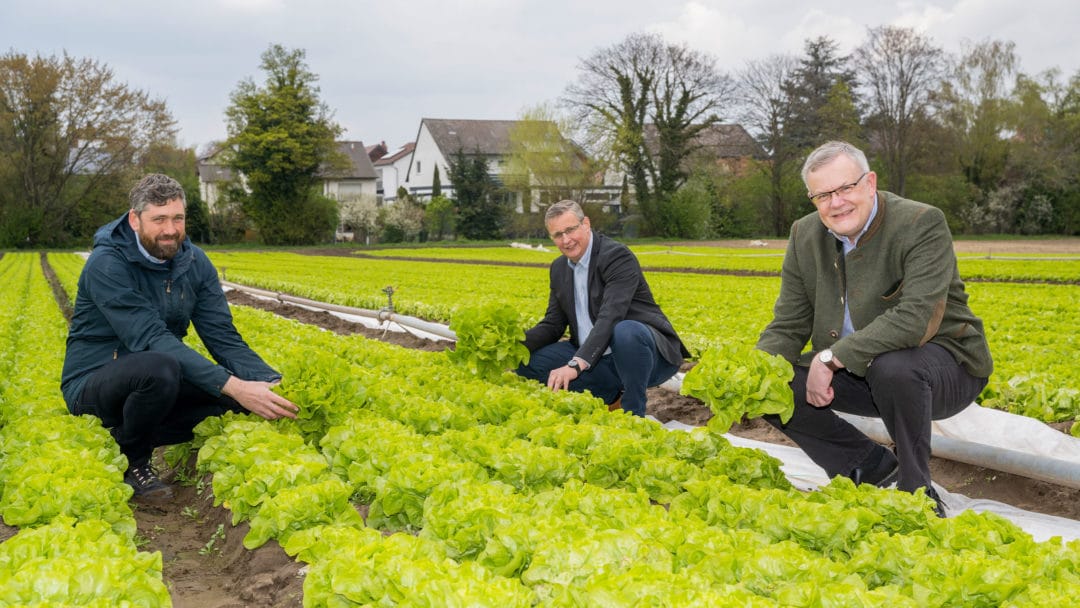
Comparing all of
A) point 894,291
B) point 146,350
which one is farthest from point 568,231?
point 146,350

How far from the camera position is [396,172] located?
3305 inches

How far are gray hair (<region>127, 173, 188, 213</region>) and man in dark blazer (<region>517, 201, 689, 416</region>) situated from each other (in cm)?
237

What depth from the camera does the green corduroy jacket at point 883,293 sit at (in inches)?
167

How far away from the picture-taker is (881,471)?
191 inches

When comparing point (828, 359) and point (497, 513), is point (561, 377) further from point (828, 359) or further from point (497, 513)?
point (497, 513)

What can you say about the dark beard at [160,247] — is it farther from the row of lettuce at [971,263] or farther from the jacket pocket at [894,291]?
the row of lettuce at [971,263]

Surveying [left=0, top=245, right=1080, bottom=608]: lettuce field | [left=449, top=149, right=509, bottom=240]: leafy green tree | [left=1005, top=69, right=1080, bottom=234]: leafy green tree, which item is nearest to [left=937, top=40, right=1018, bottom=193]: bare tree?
[left=1005, top=69, right=1080, bottom=234]: leafy green tree

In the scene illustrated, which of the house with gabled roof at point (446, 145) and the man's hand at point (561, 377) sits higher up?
the house with gabled roof at point (446, 145)

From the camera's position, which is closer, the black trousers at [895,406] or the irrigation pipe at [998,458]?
the black trousers at [895,406]

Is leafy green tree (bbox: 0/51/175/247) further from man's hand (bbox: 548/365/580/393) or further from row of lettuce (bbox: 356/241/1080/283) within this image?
man's hand (bbox: 548/365/580/393)

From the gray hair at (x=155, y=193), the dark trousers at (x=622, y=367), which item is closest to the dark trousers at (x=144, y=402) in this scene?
Answer: the gray hair at (x=155, y=193)

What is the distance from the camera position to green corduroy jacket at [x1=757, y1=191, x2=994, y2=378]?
13.9 feet

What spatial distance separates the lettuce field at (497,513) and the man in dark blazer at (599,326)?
35 cm

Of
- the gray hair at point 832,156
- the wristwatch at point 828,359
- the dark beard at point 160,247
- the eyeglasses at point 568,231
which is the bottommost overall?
the wristwatch at point 828,359
